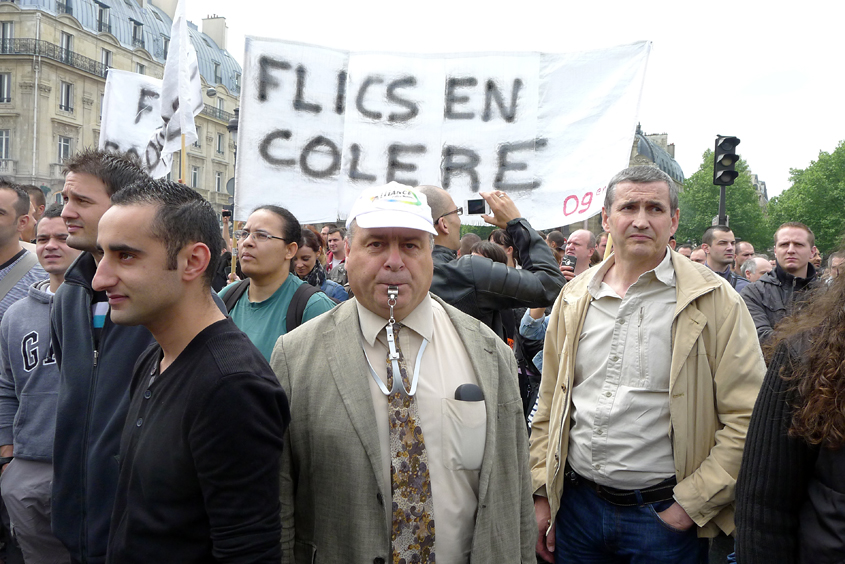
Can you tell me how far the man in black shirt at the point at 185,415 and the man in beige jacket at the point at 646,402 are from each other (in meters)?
1.50

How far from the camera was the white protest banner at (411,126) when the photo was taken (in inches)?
182

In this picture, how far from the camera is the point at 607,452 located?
105 inches

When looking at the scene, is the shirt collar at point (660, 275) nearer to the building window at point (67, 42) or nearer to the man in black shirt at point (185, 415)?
the man in black shirt at point (185, 415)

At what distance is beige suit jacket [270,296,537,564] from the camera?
6.15ft

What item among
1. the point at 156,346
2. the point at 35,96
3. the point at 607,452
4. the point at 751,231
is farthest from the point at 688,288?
the point at 751,231

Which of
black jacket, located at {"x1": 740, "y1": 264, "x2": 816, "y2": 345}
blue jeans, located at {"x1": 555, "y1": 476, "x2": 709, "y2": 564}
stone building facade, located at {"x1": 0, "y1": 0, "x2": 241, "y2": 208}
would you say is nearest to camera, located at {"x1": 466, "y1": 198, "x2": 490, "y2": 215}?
blue jeans, located at {"x1": 555, "y1": 476, "x2": 709, "y2": 564}

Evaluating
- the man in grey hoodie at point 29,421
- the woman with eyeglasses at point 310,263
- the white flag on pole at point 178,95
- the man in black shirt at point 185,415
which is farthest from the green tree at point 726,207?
the man in black shirt at point 185,415

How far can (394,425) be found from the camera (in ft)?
6.41

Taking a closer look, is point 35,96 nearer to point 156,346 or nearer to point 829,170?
point 156,346

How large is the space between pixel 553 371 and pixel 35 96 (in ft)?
142

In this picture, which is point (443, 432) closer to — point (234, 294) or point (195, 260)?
point (195, 260)

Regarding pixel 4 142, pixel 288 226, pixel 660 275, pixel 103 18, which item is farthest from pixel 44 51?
pixel 660 275

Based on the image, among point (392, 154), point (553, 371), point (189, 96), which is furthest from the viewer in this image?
point (189, 96)

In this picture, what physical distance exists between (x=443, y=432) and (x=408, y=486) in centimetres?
20
